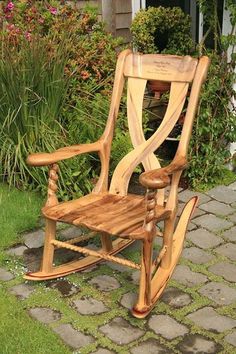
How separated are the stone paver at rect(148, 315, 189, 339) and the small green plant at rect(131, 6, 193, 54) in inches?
128

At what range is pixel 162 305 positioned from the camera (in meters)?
2.84

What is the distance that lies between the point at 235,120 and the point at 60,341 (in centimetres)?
242

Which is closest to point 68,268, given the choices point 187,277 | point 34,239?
point 34,239

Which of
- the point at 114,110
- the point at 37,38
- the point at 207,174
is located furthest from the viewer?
the point at 207,174

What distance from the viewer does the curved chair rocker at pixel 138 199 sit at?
2623 mm

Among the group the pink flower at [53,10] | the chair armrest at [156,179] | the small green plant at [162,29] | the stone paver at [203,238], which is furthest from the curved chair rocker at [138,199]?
the small green plant at [162,29]

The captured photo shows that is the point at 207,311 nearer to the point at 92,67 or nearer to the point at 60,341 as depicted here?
the point at 60,341

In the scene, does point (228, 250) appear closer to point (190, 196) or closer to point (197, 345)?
point (190, 196)

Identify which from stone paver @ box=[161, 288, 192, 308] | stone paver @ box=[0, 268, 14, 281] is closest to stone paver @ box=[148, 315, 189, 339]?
stone paver @ box=[161, 288, 192, 308]

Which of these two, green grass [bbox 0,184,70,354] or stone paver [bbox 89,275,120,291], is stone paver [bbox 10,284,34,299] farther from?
stone paver [bbox 89,275,120,291]

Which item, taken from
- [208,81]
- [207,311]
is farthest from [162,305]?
Answer: [208,81]

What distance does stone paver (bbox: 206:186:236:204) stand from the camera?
13.6 ft

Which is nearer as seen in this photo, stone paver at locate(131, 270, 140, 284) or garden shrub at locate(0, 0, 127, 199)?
stone paver at locate(131, 270, 140, 284)

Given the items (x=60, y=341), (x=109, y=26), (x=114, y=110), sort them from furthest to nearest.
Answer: (x=109, y=26)
(x=114, y=110)
(x=60, y=341)
